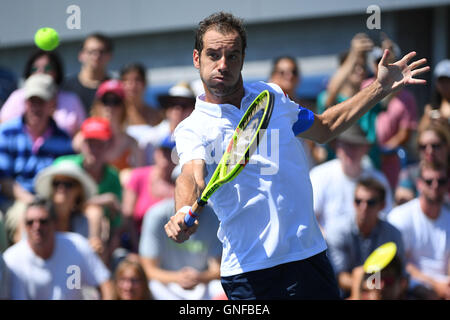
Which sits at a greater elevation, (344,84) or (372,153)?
(344,84)

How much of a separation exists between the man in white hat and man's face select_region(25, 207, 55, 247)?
753 millimetres

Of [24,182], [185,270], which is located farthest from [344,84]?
[24,182]

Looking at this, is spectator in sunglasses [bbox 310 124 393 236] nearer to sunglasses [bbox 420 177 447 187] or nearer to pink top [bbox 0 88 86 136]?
sunglasses [bbox 420 177 447 187]

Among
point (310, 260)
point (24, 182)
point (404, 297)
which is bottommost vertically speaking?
point (404, 297)

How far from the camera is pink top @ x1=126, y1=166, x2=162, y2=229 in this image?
7090 mm

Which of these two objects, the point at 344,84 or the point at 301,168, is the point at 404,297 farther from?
the point at 301,168

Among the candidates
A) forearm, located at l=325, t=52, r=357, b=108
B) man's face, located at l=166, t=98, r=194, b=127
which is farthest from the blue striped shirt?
forearm, located at l=325, t=52, r=357, b=108

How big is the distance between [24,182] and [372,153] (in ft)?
10.4

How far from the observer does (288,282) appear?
3859 mm

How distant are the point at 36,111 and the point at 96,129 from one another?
0.55 metres

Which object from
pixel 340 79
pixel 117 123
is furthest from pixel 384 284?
pixel 117 123

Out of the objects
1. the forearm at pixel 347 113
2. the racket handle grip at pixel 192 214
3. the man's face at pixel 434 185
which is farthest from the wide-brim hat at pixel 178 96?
the racket handle grip at pixel 192 214

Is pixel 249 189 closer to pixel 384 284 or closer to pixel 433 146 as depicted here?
pixel 384 284

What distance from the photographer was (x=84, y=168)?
696 centimetres
